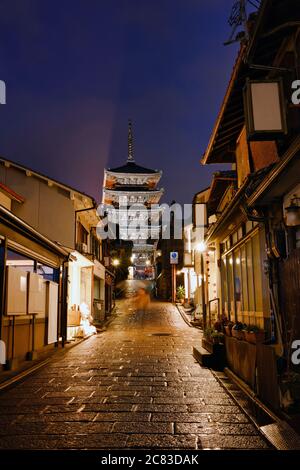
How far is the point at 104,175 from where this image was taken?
209ft

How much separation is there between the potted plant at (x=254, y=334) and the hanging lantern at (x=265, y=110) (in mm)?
4752

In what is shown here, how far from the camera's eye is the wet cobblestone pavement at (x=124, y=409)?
566 cm

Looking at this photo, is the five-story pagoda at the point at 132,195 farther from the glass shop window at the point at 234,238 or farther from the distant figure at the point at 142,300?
the glass shop window at the point at 234,238

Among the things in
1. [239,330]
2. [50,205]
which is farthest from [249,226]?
[50,205]

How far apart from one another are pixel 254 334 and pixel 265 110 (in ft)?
17.8

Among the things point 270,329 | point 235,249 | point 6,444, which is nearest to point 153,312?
point 235,249

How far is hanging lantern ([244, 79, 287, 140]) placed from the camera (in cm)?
864

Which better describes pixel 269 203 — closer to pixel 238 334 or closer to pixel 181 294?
pixel 238 334

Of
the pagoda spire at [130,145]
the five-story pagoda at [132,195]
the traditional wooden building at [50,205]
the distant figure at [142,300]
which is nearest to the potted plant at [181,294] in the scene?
the distant figure at [142,300]

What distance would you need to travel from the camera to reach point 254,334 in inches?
400

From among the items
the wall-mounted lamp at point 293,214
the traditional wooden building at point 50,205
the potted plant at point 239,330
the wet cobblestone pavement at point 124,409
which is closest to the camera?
the wet cobblestone pavement at point 124,409

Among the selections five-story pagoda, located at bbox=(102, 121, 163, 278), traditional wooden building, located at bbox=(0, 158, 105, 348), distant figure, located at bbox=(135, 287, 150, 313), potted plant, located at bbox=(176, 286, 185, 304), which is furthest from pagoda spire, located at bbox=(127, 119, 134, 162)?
traditional wooden building, located at bbox=(0, 158, 105, 348)

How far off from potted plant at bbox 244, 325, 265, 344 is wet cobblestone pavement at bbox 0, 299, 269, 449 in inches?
56.3

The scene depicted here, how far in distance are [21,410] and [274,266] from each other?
6.14 metres
